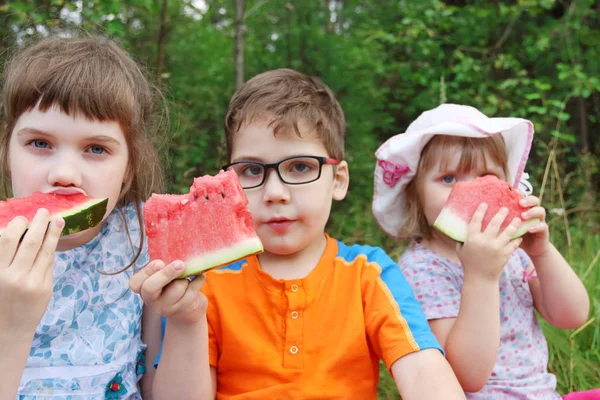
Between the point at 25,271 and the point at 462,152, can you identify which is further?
the point at 462,152

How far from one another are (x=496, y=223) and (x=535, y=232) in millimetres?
Answer: 286

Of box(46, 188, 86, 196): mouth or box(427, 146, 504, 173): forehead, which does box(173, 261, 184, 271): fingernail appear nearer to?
box(46, 188, 86, 196): mouth

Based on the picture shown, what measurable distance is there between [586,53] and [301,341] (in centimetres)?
653

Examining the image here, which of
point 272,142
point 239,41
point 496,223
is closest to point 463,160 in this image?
point 496,223

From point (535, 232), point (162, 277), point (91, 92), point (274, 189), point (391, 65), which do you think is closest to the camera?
point (162, 277)

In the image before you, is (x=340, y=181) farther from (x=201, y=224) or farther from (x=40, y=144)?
(x=40, y=144)

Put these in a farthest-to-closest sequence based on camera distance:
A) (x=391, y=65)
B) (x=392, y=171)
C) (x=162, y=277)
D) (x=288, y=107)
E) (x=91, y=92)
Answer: (x=391, y=65) → (x=392, y=171) → (x=288, y=107) → (x=91, y=92) → (x=162, y=277)

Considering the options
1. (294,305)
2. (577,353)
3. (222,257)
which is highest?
(222,257)

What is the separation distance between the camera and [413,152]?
2.73 meters

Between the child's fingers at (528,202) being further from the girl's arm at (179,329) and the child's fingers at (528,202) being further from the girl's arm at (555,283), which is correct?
the girl's arm at (179,329)

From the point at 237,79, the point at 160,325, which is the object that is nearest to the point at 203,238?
the point at 160,325

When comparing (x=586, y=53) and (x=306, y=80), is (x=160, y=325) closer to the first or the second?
(x=306, y=80)

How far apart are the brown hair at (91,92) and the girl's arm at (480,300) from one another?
4.44 ft

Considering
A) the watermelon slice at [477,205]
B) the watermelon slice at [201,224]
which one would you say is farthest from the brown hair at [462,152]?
the watermelon slice at [201,224]
